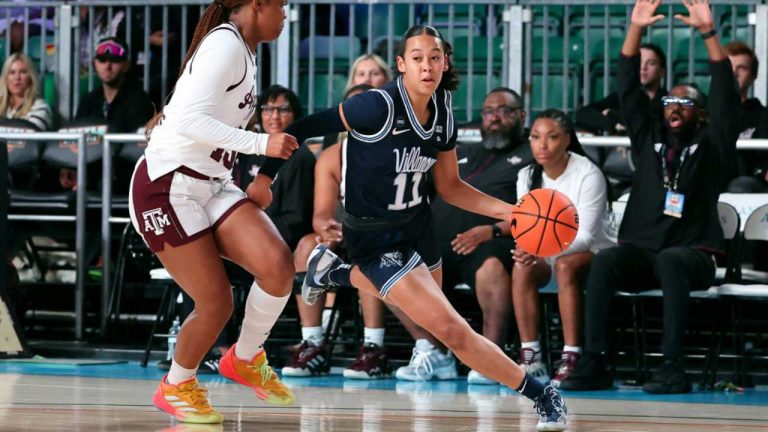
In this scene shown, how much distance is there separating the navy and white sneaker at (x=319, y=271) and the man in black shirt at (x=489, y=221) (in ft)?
6.00

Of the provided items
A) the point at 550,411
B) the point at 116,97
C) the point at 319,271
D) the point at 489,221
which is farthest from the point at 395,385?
the point at 116,97

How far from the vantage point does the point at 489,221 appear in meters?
8.73

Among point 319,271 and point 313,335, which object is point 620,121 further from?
point 319,271

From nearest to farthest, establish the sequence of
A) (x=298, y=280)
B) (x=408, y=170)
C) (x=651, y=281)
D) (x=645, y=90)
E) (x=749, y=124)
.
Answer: (x=408, y=170), (x=651, y=281), (x=298, y=280), (x=749, y=124), (x=645, y=90)

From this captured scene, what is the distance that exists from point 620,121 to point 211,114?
4573 millimetres

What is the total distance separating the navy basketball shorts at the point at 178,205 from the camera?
18.2 feet

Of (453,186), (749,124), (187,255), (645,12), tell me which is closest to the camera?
(187,255)

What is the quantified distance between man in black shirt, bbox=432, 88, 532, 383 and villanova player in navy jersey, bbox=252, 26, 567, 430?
2.21m

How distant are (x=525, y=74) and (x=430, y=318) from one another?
15.3 feet

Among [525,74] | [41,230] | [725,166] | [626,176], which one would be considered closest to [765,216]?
[725,166]

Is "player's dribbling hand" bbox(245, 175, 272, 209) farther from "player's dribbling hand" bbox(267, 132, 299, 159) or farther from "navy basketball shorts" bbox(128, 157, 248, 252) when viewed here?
"player's dribbling hand" bbox(267, 132, 299, 159)

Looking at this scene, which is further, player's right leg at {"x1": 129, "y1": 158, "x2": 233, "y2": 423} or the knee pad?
the knee pad

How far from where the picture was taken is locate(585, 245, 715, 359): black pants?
304 inches

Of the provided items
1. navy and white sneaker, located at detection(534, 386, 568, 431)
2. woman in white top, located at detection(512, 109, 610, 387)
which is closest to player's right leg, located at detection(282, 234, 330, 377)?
woman in white top, located at detection(512, 109, 610, 387)
